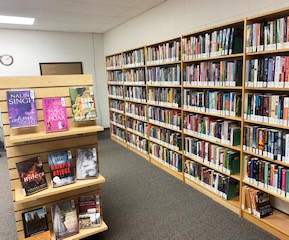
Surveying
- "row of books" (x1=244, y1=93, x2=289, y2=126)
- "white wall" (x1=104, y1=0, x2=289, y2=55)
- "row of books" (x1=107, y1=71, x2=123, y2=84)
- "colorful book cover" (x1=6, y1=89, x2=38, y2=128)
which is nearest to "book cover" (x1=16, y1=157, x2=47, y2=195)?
"colorful book cover" (x1=6, y1=89, x2=38, y2=128)

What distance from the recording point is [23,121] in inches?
69.3

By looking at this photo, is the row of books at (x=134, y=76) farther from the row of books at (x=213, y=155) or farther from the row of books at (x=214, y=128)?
the row of books at (x=213, y=155)

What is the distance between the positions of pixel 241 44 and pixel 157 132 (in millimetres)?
1968

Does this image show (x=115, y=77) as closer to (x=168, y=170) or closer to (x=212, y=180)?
(x=168, y=170)

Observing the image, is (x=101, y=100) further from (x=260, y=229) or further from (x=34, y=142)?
(x=260, y=229)

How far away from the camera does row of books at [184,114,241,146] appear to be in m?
2.51

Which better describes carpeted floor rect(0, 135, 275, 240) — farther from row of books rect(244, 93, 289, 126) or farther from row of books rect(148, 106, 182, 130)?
row of books rect(244, 93, 289, 126)

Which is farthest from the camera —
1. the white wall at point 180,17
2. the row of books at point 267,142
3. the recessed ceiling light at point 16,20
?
the recessed ceiling light at point 16,20

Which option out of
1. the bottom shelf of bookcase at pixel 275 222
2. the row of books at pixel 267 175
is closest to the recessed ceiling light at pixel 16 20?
the row of books at pixel 267 175

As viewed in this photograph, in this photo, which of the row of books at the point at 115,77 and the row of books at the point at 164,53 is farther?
the row of books at the point at 115,77

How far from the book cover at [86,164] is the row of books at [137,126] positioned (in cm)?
228

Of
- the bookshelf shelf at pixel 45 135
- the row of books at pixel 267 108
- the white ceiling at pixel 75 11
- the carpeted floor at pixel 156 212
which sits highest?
the white ceiling at pixel 75 11

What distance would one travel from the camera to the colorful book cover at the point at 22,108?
5.66 feet

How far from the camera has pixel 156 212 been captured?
8.68ft
